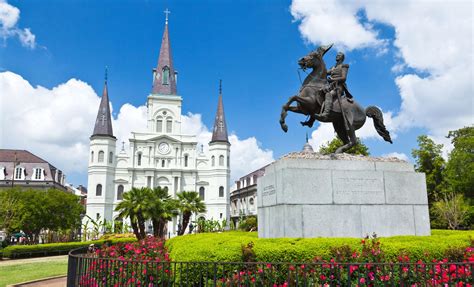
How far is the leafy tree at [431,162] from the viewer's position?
38125 millimetres

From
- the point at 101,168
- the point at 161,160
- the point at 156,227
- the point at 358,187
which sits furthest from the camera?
the point at 161,160

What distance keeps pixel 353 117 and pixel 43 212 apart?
38228 mm

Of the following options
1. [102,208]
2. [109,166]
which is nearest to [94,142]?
[109,166]

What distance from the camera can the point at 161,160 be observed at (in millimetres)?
68688

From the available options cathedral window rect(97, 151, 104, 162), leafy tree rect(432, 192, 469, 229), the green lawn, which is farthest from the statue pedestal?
cathedral window rect(97, 151, 104, 162)

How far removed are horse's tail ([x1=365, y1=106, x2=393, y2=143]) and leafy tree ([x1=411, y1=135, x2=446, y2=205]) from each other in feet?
101

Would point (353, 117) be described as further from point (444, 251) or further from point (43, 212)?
point (43, 212)

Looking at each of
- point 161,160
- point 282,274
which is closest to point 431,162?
point 282,274

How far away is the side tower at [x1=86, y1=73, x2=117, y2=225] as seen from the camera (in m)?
62.7

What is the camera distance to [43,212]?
3984 cm

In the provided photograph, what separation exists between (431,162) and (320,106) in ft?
111

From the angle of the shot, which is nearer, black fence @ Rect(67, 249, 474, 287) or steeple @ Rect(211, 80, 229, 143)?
black fence @ Rect(67, 249, 474, 287)

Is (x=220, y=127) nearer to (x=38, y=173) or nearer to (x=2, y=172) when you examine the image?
(x=38, y=173)

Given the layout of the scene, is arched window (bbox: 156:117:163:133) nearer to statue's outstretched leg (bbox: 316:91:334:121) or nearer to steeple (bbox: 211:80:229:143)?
steeple (bbox: 211:80:229:143)
